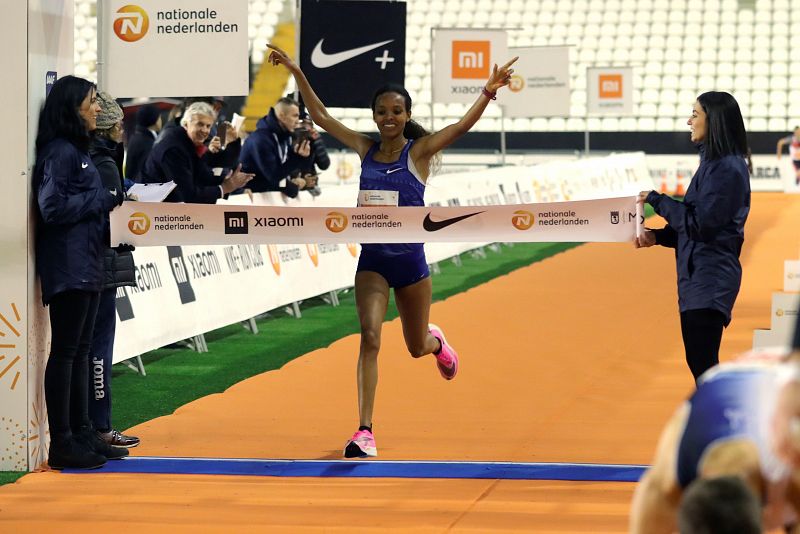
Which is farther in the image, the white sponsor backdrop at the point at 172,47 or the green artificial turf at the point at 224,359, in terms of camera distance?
the green artificial turf at the point at 224,359

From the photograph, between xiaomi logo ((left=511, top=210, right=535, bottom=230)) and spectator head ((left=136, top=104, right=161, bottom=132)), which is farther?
spectator head ((left=136, top=104, right=161, bottom=132))

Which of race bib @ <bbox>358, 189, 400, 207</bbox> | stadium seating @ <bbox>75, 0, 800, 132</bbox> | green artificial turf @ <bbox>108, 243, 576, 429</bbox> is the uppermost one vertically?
stadium seating @ <bbox>75, 0, 800, 132</bbox>

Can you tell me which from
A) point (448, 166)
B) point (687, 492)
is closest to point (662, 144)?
point (448, 166)

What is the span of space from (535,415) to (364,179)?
1.89 metres

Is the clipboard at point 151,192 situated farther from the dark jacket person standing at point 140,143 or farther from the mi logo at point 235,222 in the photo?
the dark jacket person standing at point 140,143

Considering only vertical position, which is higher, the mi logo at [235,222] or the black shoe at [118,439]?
the mi logo at [235,222]

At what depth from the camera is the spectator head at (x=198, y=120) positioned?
397 inches

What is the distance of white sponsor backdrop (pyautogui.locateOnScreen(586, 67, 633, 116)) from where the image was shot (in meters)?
31.9

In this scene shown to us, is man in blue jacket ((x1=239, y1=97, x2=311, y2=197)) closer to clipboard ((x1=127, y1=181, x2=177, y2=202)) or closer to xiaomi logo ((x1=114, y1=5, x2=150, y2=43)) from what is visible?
xiaomi logo ((x1=114, y1=5, x2=150, y2=43))

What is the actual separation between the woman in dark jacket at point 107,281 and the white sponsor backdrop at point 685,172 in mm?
29346

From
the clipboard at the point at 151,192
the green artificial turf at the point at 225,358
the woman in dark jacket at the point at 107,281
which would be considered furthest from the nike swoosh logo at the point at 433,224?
the green artificial turf at the point at 225,358

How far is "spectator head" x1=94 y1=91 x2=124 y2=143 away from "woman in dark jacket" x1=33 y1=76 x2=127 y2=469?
Result: 19cm

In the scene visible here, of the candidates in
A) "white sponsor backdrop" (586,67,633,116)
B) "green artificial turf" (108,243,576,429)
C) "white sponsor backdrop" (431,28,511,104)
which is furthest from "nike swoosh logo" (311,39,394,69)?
"white sponsor backdrop" (586,67,633,116)

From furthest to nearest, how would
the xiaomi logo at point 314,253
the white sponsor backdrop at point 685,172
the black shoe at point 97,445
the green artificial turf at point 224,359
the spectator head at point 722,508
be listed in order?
the white sponsor backdrop at point 685,172 → the xiaomi logo at point 314,253 → the green artificial turf at point 224,359 → the black shoe at point 97,445 → the spectator head at point 722,508
